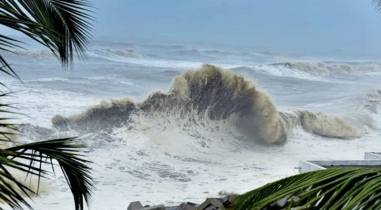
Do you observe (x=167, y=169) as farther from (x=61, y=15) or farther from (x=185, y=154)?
(x=61, y=15)

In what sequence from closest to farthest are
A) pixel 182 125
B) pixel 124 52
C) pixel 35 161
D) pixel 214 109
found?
pixel 35 161
pixel 182 125
pixel 214 109
pixel 124 52

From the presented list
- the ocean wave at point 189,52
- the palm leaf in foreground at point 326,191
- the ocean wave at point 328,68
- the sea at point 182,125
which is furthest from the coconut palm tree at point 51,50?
the ocean wave at point 189,52

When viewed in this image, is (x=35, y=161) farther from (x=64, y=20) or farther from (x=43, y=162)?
(x=64, y=20)

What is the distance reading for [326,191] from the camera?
86cm

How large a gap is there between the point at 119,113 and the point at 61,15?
17.6 metres

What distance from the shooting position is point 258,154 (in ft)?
59.8

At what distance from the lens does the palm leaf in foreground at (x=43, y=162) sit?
4.28 feet

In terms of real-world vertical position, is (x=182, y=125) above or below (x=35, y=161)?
below

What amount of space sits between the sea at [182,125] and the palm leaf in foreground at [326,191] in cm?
1067

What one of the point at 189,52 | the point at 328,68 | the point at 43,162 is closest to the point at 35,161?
the point at 43,162

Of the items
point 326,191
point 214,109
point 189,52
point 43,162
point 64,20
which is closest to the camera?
point 326,191

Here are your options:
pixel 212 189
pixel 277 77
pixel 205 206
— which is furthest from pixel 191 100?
pixel 205 206

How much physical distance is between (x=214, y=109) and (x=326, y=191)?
20.3 metres

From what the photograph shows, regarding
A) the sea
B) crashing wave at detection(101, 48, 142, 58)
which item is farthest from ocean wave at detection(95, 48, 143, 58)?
the sea
